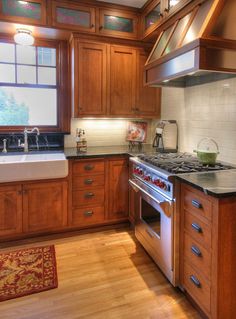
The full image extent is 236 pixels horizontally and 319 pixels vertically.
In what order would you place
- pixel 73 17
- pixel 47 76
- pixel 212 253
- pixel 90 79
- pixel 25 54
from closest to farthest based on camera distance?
pixel 212 253, pixel 73 17, pixel 90 79, pixel 25 54, pixel 47 76

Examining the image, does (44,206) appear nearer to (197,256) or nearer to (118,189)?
(118,189)

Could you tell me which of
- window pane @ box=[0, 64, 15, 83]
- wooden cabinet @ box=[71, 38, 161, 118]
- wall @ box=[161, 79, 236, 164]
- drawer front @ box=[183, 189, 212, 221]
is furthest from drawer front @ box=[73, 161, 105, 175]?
window pane @ box=[0, 64, 15, 83]

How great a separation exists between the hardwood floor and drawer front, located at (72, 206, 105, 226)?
29 centimetres

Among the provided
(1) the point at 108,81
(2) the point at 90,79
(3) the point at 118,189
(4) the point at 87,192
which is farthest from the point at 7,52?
(3) the point at 118,189

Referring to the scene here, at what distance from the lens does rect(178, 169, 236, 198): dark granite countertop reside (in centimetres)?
147

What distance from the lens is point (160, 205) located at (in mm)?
2041

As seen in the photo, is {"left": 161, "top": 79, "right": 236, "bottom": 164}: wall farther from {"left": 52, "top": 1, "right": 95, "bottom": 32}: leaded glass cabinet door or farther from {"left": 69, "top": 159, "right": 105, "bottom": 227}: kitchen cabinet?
{"left": 52, "top": 1, "right": 95, "bottom": 32}: leaded glass cabinet door

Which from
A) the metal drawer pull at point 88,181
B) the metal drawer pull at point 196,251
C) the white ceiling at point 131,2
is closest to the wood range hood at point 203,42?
the white ceiling at point 131,2

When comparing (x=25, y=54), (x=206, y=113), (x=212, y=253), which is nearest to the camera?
(x=212, y=253)

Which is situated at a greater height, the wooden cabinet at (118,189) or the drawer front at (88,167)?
the drawer front at (88,167)

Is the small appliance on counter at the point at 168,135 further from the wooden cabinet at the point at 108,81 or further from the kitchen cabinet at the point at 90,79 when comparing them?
the kitchen cabinet at the point at 90,79

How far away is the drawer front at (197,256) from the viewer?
159 centimetres

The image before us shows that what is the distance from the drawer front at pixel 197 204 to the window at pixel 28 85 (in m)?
2.16

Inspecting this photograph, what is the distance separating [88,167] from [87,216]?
22.7 inches
